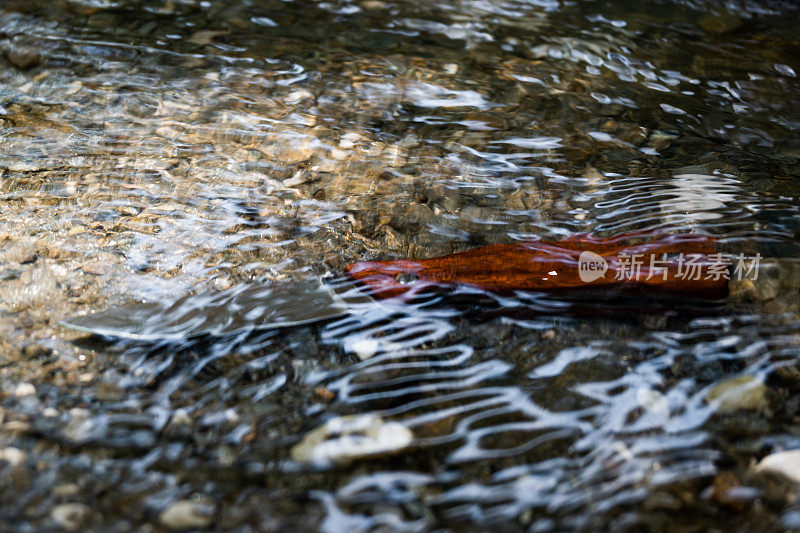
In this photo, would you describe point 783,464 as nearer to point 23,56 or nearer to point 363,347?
point 363,347

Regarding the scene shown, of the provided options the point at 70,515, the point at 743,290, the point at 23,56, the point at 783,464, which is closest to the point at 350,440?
the point at 70,515

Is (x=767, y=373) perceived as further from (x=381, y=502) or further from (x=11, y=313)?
(x=11, y=313)

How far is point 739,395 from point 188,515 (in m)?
1.77

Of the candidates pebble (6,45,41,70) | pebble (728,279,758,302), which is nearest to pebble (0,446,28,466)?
pebble (728,279,758,302)

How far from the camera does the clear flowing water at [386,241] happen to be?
1777 mm

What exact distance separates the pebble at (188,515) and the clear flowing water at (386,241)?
1 centimetres

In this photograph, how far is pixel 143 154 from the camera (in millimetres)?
3373

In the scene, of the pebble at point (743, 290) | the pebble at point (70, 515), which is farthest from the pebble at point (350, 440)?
the pebble at point (743, 290)

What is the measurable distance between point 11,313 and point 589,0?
5232 millimetres

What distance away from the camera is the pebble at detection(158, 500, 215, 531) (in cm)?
164

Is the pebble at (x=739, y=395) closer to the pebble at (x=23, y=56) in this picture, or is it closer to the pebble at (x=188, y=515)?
the pebble at (x=188, y=515)

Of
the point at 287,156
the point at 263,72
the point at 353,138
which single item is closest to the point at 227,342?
the point at 287,156

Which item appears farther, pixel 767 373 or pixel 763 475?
pixel 767 373

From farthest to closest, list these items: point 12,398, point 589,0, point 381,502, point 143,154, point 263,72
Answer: point 589,0 → point 263,72 → point 143,154 → point 12,398 → point 381,502
